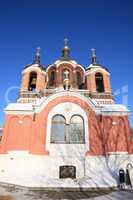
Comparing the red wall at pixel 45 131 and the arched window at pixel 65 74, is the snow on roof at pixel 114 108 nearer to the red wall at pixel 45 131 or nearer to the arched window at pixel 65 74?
the red wall at pixel 45 131

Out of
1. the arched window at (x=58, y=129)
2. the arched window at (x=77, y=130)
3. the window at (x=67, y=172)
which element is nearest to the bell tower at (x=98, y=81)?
the arched window at (x=77, y=130)

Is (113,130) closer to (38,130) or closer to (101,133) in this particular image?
(101,133)

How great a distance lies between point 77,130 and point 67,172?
3652mm

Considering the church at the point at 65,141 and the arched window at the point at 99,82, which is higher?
the arched window at the point at 99,82

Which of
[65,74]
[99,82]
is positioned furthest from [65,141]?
[65,74]

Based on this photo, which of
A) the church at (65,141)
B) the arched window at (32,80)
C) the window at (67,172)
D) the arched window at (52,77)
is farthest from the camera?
the arched window at (52,77)

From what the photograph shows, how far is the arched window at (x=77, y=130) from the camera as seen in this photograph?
56.5ft

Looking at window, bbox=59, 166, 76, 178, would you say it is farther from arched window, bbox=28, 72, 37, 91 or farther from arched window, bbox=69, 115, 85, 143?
arched window, bbox=28, 72, 37, 91

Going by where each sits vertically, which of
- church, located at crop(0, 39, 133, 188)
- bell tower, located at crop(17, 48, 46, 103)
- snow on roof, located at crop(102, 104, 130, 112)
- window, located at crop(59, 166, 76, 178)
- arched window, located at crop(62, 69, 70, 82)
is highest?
arched window, located at crop(62, 69, 70, 82)

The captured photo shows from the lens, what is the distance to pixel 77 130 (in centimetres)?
1761

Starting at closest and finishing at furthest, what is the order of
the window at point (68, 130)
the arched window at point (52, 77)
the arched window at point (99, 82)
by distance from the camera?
1. the window at point (68, 130)
2. the arched window at point (99, 82)
3. the arched window at point (52, 77)

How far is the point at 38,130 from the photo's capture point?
Answer: 17406mm

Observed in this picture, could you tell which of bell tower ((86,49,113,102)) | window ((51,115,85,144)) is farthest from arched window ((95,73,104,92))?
window ((51,115,85,144))

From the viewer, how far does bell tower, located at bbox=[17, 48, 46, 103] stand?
20.4 metres
